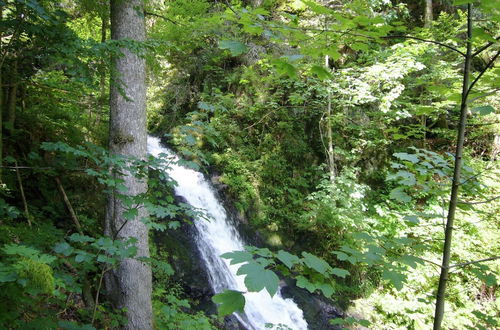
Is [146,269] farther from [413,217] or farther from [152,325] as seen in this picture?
[413,217]

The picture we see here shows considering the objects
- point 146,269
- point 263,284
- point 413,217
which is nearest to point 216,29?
point 146,269

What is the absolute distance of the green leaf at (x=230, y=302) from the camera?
870mm

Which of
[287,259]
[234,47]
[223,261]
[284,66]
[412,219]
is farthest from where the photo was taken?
[223,261]

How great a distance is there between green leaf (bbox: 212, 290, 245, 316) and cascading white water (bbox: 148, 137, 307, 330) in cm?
407

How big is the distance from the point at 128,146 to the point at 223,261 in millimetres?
3535

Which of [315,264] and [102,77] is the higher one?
[102,77]

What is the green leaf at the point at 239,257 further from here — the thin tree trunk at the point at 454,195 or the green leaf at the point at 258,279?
the thin tree trunk at the point at 454,195

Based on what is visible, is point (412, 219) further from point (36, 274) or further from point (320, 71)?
point (36, 274)

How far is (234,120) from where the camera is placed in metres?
8.97

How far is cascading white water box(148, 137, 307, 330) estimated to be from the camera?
18.3 feet

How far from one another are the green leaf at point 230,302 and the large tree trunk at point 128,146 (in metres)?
2.80

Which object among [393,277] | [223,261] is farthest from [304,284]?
[223,261]

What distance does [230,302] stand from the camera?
878 millimetres

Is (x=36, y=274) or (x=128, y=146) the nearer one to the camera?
(x=36, y=274)
